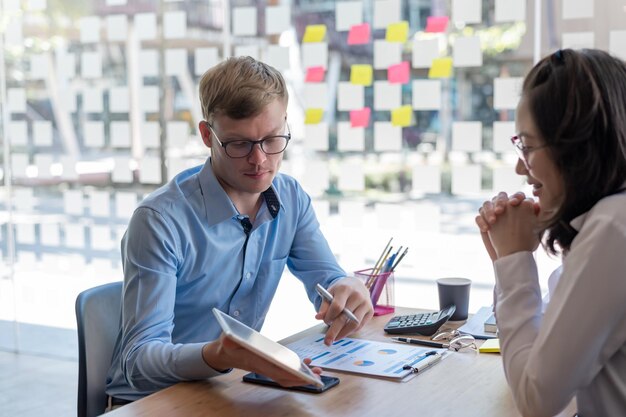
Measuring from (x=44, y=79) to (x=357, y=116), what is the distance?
197cm

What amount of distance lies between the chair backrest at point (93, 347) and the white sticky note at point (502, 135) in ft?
6.56

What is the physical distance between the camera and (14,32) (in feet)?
15.3

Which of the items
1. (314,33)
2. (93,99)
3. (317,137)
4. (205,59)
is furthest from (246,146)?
(93,99)

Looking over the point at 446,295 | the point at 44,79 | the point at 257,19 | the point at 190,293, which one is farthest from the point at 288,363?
the point at 44,79

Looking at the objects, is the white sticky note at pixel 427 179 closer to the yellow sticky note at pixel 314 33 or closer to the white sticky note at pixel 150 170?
the yellow sticky note at pixel 314 33

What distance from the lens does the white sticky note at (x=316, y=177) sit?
12.8 ft

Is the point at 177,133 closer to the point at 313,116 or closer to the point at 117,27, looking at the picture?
the point at 117,27

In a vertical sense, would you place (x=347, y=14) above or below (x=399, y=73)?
above

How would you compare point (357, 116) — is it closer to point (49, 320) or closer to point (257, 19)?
point (257, 19)

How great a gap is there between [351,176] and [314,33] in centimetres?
71

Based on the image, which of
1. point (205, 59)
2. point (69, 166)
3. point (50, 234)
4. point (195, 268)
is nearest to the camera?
point (195, 268)

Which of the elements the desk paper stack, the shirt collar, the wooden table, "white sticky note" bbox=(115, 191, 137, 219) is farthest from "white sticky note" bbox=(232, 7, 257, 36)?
the wooden table

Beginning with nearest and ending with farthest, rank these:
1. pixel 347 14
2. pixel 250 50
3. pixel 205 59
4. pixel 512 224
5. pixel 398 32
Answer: pixel 512 224 → pixel 398 32 → pixel 347 14 → pixel 250 50 → pixel 205 59

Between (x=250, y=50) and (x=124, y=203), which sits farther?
(x=124, y=203)
